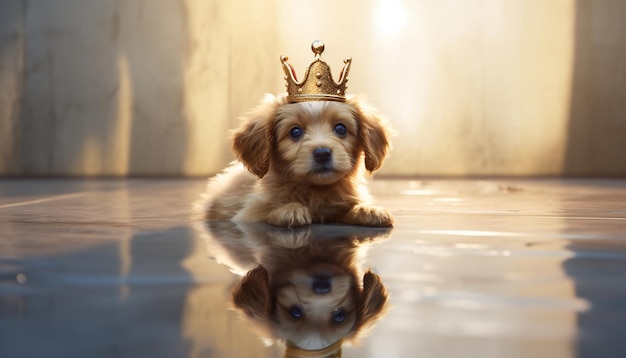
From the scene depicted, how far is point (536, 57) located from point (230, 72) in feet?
8.64

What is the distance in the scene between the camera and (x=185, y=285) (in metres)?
0.92

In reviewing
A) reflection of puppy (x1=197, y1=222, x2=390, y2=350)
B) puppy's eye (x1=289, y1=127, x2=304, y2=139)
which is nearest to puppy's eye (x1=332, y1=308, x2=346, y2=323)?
reflection of puppy (x1=197, y1=222, x2=390, y2=350)

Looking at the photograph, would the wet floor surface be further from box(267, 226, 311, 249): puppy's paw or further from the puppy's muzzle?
the puppy's muzzle

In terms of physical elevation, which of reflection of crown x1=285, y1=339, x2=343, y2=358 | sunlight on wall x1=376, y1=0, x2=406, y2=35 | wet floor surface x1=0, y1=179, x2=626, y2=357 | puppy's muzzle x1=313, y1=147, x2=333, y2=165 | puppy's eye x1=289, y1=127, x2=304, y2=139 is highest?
sunlight on wall x1=376, y1=0, x2=406, y2=35

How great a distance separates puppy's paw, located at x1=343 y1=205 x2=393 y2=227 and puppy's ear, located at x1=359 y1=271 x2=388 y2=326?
27.5 inches

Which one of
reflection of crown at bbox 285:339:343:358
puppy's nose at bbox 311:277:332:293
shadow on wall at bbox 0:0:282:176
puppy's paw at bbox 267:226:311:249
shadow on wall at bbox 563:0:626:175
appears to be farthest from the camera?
shadow on wall at bbox 0:0:282:176

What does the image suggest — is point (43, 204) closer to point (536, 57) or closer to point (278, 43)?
point (278, 43)

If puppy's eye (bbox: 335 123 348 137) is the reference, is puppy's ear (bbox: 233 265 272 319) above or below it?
below

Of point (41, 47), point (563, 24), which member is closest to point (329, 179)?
point (563, 24)

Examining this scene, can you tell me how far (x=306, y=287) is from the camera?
35.2 inches

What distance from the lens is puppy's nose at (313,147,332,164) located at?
163 centimetres

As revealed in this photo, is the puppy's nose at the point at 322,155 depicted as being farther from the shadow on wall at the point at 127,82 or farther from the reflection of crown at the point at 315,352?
the shadow on wall at the point at 127,82

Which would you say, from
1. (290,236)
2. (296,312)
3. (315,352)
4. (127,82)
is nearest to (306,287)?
(296,312)

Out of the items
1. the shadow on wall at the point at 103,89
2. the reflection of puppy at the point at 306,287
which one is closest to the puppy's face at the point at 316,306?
the reflection of puppy at the point at 306,287
